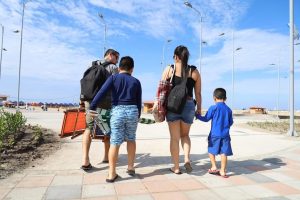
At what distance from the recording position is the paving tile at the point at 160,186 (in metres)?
5.20

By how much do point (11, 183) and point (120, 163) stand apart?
221cm

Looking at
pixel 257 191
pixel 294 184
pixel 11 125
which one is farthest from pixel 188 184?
pixel 11 125

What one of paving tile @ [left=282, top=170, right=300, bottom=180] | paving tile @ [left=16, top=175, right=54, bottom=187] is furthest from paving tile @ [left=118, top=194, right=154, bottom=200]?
paving tile @ [left=282, top=170, right=300, bottom=180]

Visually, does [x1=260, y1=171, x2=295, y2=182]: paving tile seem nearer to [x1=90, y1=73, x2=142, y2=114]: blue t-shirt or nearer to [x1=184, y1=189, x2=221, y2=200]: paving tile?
[x1=184, y1=189, x2=221, y2=200]: paving tile

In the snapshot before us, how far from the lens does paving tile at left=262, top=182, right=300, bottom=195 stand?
17.0 ft

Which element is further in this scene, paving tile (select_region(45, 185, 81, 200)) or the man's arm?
the man's arm

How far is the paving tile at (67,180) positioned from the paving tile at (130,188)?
638 mm

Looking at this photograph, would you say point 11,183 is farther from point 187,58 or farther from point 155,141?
point 155,141

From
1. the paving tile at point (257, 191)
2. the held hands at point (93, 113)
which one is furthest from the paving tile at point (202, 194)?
the held hands at point (93, 113)

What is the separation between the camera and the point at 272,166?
712cm

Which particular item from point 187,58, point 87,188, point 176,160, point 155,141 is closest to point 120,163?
point 176,160

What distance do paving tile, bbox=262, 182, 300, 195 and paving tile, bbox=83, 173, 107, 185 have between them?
2.47 m

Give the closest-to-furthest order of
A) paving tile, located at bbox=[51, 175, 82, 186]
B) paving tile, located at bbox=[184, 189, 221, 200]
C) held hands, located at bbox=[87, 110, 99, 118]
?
paving tile, located at bbox=[184, 189, 221, 200], paving tile, located at bbox=[51, 175, 82, 186], held hands, located at bbox=[87, 110, 99, 118]

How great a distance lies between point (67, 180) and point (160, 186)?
143cm
